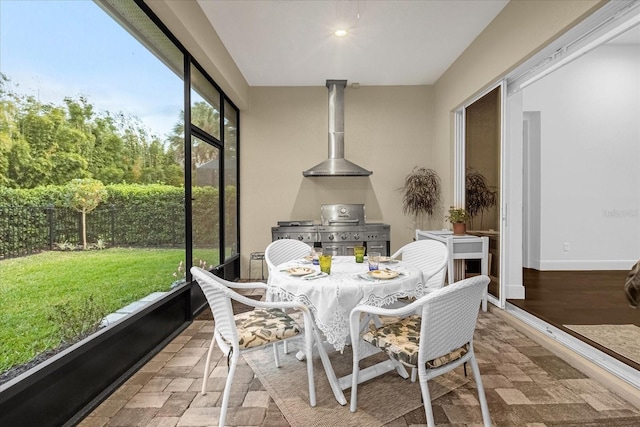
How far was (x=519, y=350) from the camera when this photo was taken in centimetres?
255

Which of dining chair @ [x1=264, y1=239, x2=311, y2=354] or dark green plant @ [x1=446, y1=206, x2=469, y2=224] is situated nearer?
dining chair @ [x1=264, y1=239, x2=311, y2=354]

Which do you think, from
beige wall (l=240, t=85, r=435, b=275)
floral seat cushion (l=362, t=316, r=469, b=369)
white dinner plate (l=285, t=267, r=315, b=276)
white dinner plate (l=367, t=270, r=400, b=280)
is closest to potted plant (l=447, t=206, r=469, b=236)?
beige wall (l=240, t=85, r=435, b=275)

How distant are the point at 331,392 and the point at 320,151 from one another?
3724 millimetres

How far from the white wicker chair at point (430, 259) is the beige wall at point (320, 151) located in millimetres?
2306

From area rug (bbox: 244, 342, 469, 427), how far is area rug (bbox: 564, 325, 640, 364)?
1152 millimetres

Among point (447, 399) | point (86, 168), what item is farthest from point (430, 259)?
point (86, 168)

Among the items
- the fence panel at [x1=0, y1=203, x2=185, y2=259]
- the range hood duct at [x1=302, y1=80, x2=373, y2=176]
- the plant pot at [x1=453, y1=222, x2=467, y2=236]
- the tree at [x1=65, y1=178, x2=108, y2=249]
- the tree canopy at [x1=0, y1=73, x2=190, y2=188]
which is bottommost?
the plant pot at [x1=453, y1=222, x2=467, y2=236]

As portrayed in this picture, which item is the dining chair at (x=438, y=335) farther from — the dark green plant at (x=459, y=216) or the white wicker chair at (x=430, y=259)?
the dark green plant at (x=459, y=216)

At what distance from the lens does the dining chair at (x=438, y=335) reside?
1.43 meters

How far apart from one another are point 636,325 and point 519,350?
3.62 ft

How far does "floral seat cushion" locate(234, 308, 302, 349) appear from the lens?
173 centimetres

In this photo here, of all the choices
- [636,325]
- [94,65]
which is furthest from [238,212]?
[636,325]

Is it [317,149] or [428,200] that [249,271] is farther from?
[428,200]

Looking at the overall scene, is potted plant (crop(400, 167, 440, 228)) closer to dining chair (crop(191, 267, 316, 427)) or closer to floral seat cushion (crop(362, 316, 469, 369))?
floral seat cushion (crop(362, 316, 469, 369))
